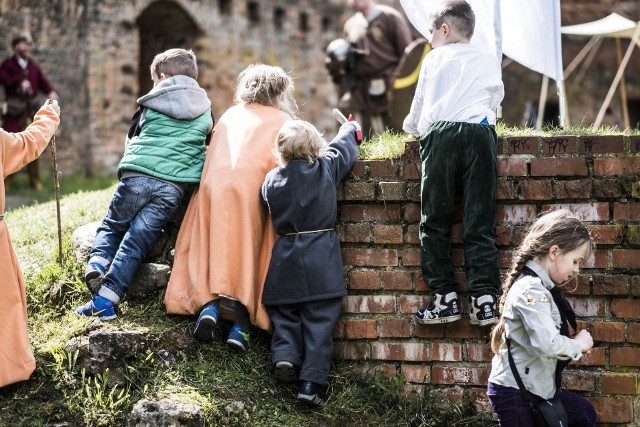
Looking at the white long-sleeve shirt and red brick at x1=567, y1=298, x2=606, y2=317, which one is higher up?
the white long-sleeve shirt

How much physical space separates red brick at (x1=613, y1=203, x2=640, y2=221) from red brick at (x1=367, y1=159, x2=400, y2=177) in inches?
40.6

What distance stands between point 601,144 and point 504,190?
488mm

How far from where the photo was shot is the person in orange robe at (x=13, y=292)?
4027 mm

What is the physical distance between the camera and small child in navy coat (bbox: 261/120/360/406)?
4059 mm

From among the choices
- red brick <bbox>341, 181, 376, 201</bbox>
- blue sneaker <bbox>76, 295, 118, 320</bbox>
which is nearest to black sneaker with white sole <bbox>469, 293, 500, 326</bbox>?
red brick <bbox>341, 181, 376, 201</bbox>

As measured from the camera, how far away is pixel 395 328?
4.20 metres

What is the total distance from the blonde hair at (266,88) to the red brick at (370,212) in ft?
2.07

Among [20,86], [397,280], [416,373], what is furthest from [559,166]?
[20,86]

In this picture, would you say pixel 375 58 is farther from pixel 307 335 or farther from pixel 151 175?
pixel 307 335

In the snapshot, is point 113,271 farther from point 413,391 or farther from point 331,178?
point 413,391

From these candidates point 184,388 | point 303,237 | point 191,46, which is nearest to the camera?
point 184,388

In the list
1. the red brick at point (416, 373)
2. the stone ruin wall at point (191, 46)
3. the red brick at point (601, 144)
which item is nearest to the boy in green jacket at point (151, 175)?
the red brick at point (416, 373)

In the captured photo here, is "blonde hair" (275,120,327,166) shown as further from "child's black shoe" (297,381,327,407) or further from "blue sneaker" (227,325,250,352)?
"child's black shoe" (297,381,327,407)

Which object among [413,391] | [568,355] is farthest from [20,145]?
[568,355]
